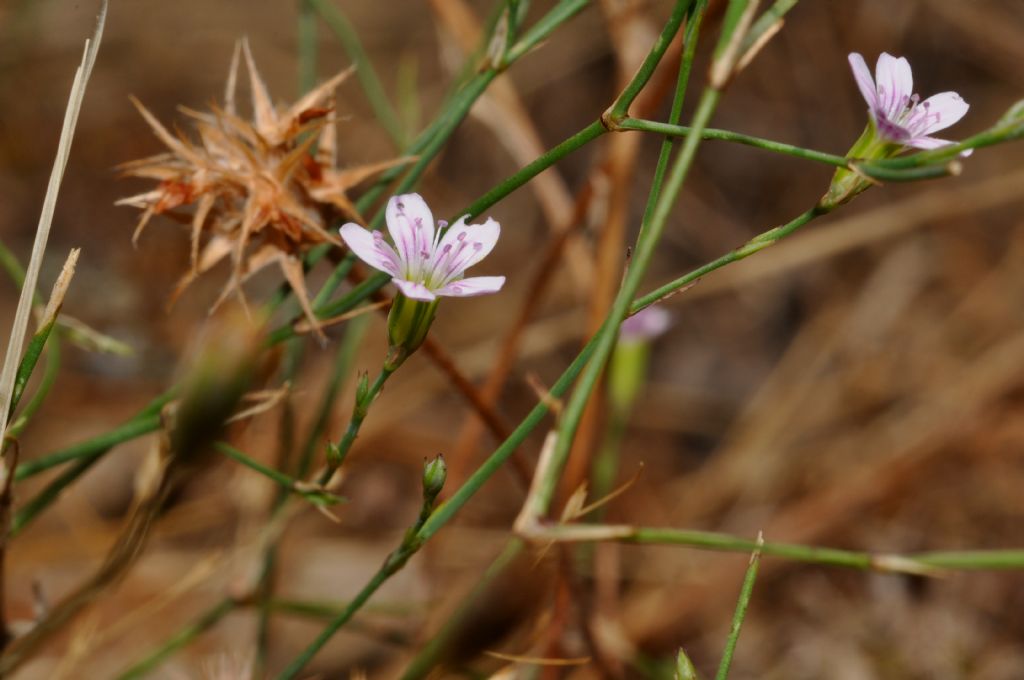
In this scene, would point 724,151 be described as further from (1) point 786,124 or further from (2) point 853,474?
(2) point 853,474

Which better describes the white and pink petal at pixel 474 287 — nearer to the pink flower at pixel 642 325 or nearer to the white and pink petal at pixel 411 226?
the white and pink petal at pixel 411 226

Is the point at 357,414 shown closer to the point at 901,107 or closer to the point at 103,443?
the point at 103,443

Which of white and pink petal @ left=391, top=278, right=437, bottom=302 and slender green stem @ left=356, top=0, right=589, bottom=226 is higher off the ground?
slender green stem @ left=356, top=0, right=589, bottom=226

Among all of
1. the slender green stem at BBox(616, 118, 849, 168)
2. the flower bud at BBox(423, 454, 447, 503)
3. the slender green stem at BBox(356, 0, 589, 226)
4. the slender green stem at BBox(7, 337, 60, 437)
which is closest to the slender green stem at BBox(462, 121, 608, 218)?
the slender green stem at BBox(616, 118, 849, 168)

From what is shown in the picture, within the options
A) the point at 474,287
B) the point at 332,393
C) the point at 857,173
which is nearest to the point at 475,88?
the point at 474,287

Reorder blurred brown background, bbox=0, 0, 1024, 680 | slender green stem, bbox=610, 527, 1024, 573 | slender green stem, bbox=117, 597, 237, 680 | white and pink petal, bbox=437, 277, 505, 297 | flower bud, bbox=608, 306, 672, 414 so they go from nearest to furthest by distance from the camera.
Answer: slender green stem, bbox=610, 527, 1024, 573 < white and pink petal, bbox=437, 277, 505, 297 < slender green stem, bbox=117, 597, 237, 680 < flower bud, bbox=608, 306, 672, 414 < blurred brown background, bbox=0, 0, 1024, 680

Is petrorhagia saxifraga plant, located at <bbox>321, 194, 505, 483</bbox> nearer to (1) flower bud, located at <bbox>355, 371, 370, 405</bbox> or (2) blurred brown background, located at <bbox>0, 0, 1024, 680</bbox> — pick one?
(1) flower bud, located at <bbox>355, 371, 370, 405</bbox>

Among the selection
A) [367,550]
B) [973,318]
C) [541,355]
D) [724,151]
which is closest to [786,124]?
[724,151]
